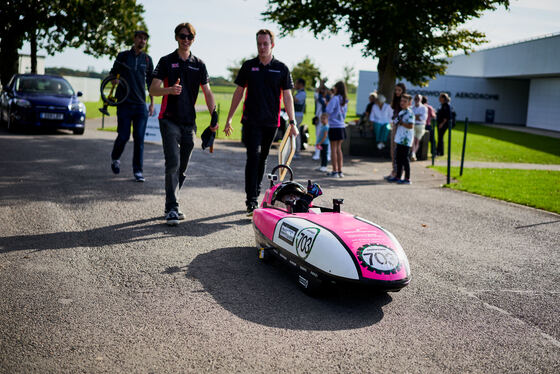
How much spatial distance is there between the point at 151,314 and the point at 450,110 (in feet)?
50.5

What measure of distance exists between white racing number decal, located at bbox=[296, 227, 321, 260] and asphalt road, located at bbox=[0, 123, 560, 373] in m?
0.36

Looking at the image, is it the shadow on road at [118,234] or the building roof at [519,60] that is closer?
the shadow on road at [118,234]

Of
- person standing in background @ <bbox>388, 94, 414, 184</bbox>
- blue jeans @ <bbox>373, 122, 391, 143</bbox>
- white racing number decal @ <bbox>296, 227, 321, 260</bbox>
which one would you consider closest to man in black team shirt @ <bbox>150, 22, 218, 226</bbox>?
white racing number decal @ <bbox>296, 227, 321, 260</bbox>

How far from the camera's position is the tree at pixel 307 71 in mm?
84544

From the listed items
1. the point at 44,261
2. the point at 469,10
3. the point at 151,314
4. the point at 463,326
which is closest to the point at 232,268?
the point at 151,314

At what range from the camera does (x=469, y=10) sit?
21016 mm

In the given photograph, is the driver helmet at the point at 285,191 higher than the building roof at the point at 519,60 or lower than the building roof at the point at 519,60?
lower

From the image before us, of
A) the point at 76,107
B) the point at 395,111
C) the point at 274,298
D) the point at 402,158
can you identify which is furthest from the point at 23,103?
the point at 274,298

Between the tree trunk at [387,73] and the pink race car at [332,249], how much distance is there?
62.6ft

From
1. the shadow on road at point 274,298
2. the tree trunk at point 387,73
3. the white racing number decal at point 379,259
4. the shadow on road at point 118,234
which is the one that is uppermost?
the tree trunk at point 387,73

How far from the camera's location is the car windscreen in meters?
17.5

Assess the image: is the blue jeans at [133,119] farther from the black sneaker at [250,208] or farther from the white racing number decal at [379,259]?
the white racing number decal at [379,259]

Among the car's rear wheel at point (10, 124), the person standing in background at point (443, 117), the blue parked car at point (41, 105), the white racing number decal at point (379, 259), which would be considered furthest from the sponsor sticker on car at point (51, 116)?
the white racing number decal at point (379, 259)

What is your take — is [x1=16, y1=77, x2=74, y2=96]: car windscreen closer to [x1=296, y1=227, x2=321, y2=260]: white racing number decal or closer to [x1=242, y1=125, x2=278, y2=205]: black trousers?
[x1=242, y1=125, x2=278, y2=205]: black trousers
